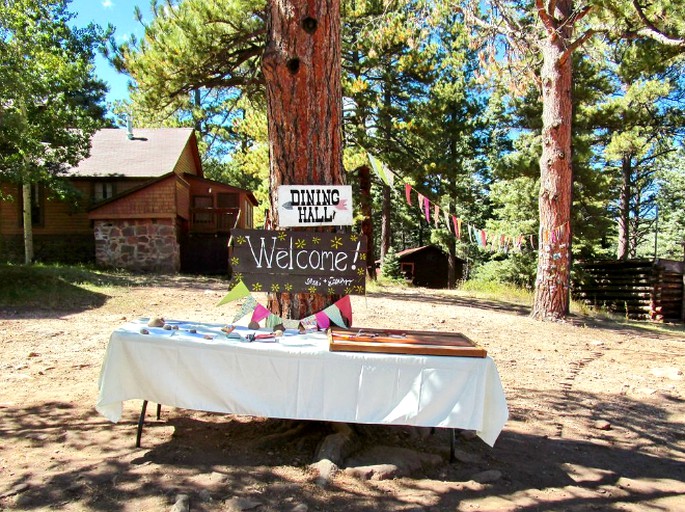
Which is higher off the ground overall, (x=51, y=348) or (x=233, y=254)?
(x=233, y=254)

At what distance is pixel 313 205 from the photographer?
420 centimetres

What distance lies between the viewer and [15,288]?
470 inches

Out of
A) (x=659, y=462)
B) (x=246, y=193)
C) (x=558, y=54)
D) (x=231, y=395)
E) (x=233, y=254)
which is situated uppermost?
(x=558, y=54)

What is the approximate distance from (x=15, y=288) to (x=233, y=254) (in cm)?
994

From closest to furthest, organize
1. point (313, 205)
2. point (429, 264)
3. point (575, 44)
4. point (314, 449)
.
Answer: point (314, 449)
point (313, 205)
point (575, 44)
point (429, 264)

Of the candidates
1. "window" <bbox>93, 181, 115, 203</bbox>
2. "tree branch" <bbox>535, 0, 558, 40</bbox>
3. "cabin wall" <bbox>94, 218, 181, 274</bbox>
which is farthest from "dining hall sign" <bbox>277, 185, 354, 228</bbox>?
"window" <bbox>93, 181, 115, 203</bbox>

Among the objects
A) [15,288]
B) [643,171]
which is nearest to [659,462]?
[15,288]

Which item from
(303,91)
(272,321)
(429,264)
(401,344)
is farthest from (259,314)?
(429,264)

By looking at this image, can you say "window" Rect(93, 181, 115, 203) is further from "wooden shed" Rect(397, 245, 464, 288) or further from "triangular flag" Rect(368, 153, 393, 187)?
"wooden shed" Rect(397, 245, 464, 288)

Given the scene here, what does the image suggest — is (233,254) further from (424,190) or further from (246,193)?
(424,190)

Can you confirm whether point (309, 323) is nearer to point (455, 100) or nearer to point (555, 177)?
point (555, 177)

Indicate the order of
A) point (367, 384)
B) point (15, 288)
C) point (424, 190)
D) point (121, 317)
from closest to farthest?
1. point (367, 384)
2. point (121, 317)
3. point (15, 288)
4. point (424, 190)

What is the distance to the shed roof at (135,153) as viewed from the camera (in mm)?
20344

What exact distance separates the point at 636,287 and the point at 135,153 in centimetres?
1887
